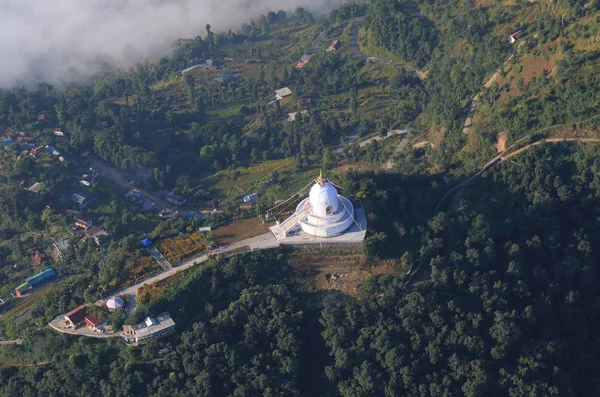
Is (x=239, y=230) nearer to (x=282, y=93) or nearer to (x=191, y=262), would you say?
(x=191, y=262)

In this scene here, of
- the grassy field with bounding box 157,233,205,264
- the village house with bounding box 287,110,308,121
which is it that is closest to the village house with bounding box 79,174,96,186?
the grassy field with bounding box 157,233,205,264

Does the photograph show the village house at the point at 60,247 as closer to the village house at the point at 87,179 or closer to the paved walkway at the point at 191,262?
the village house at the point at 87,179

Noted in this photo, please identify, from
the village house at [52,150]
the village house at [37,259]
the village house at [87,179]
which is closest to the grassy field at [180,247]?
the village house at [37,259]

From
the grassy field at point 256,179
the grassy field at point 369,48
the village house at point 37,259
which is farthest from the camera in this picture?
the grassy field at point 369,48

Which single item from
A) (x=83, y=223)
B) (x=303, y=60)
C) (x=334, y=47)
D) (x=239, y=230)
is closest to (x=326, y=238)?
(x=239, y=230)

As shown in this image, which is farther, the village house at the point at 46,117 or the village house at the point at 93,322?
the village house at the point at 46,117

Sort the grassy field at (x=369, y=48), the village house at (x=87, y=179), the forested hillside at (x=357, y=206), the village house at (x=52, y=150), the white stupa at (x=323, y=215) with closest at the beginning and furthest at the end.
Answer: the forested hillside at (x=357, y=206)
the white stupa at (x=323, y=215)
the village house at (x=87, y=179)
the village house at (x=52, y=150)
the grassy field at (x=369, y=48)

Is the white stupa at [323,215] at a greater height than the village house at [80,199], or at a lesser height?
greater

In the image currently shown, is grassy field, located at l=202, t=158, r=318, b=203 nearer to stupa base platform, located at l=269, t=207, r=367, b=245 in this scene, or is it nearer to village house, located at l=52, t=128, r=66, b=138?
stupa base platform, located at l=269, t=207, r=367, b=245
